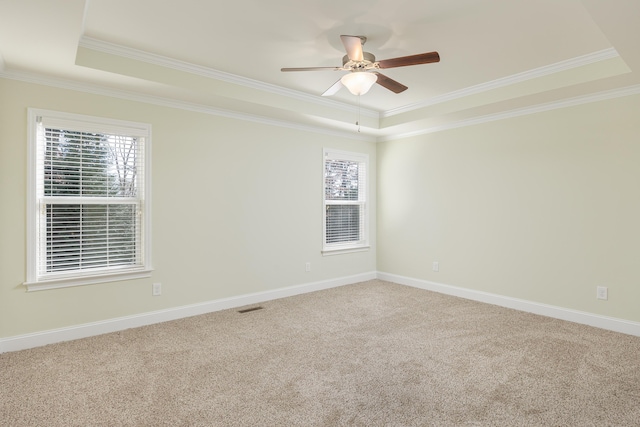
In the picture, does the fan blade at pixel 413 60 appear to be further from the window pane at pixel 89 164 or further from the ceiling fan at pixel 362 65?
the window pane at pixel 89 164

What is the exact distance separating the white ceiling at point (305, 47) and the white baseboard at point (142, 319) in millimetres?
2235

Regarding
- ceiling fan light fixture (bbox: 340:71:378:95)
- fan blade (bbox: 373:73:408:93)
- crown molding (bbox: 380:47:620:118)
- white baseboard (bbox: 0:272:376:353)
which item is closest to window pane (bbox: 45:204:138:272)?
white baseboard (bbox: 0:272:376:353)

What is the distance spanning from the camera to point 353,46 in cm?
241

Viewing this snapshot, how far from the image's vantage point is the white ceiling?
93.5 inches

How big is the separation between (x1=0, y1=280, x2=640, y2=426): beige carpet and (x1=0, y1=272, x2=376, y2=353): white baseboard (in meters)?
0.12

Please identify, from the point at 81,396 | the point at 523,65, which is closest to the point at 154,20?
the point at 81,396

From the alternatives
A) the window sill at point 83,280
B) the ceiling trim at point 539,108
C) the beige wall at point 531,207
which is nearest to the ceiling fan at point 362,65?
the ceiling trim at point 539,108

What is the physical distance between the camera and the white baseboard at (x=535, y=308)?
11.3ft

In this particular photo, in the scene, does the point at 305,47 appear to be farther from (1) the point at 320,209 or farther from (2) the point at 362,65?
(1) the point at 320,209

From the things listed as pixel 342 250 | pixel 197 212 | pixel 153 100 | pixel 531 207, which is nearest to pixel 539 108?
pixel 531 207

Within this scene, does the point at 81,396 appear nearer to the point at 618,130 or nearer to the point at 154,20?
the point at 154,20

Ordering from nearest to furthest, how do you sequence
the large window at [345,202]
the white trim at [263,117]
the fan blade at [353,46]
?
the fan blade at [353,46]
the white trim at [263,117]
the large window at [345,202]

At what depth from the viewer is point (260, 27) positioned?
106 inches

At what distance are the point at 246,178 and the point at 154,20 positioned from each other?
2.06 meters
